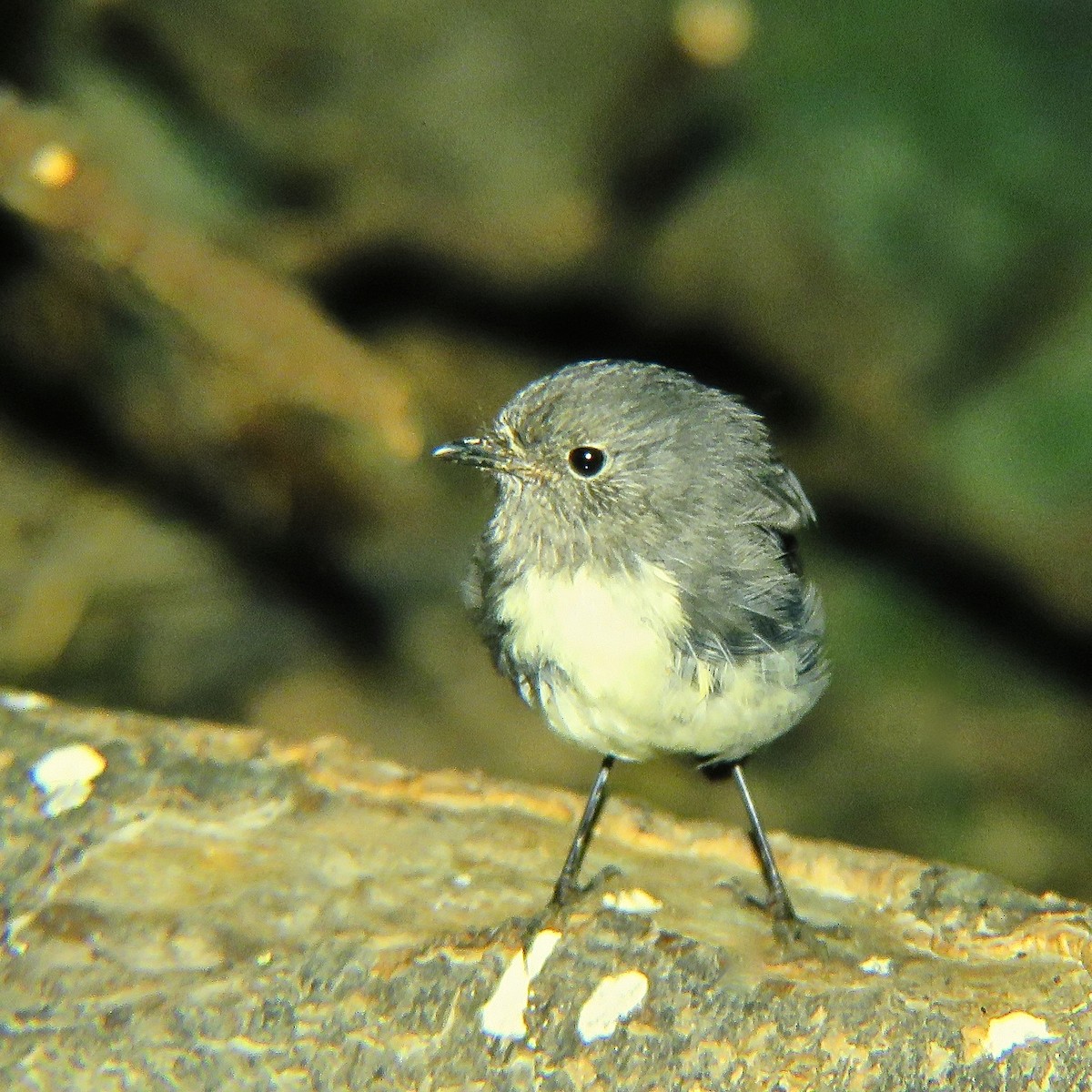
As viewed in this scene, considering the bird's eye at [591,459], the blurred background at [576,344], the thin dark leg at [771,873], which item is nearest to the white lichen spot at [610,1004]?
the thin dark leg at [771,873]

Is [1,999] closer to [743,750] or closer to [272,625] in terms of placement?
[743,750]

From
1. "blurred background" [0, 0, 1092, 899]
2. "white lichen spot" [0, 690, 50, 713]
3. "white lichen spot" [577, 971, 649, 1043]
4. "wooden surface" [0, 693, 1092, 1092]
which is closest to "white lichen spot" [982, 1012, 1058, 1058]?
"wooden surface" [0, 693, 1092, 1092]

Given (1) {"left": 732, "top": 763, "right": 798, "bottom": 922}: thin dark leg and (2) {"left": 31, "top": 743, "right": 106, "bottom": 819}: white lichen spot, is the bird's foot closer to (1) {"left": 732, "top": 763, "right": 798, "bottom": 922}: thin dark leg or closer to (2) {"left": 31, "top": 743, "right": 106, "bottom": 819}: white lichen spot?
(1) {"left": 732, "top": 763, "right": 798, "bottom": 922}: thin dark leg

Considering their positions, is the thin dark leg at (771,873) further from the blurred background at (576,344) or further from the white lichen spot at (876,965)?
the blurred background at (576,344)

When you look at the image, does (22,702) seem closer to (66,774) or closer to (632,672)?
(66,774)

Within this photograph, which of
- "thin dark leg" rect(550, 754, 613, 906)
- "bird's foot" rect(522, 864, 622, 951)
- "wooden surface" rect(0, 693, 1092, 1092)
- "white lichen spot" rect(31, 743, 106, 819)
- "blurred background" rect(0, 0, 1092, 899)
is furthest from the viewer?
"blurred background" rect(0, 0, 1092, 899)

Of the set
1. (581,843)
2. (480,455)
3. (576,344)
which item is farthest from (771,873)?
(576,344)

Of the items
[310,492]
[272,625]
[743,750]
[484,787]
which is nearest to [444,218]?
[310,492]

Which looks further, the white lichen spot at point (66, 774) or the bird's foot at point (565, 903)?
the white lichen spot at point (66, 774)
